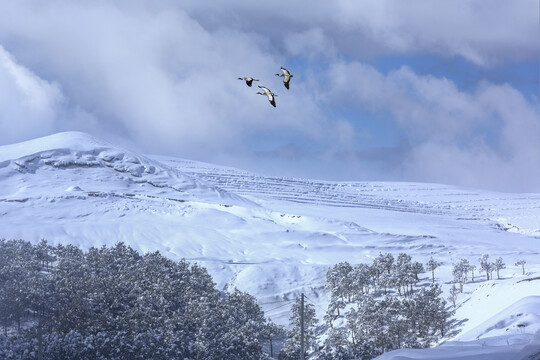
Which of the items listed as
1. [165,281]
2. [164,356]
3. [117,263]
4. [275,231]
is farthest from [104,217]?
[164,356]

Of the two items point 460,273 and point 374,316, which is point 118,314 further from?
point 460,273

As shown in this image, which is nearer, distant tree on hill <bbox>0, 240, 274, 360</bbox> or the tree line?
distant tree on hill <bbox>0, 240, 274, 360</bbox>

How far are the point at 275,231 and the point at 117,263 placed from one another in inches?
3384

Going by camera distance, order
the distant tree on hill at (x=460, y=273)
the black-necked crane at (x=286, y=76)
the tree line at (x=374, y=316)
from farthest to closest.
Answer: the distant tree on hill at (x=460, y=273) → the tree line at (x=374, y=316) → the black-necked crane at (x=286, y=76)

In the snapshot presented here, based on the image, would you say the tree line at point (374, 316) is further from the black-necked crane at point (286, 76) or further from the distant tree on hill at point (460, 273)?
the black-necked crane at point (286, 76)

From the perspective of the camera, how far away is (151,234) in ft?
583

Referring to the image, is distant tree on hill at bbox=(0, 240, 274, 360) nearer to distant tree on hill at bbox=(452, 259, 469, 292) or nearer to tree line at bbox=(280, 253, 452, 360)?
tree line at bbox=(280, 253, 452, 360)

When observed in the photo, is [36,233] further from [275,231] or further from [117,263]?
[275,231]

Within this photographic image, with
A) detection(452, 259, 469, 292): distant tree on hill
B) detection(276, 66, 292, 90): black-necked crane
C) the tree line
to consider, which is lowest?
the tree line

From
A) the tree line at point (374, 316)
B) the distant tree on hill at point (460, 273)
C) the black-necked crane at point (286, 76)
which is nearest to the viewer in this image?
the black-necked crane at point (286, 76)

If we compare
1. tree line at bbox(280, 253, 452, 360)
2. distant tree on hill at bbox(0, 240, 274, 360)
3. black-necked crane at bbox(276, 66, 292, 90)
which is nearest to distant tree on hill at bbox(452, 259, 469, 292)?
tree line at bbox(280, 253, 452, 360)

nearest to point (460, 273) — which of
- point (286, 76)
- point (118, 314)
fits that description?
point (118, 314)

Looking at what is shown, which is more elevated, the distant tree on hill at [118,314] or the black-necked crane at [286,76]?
the black-necked crane at [286,76]

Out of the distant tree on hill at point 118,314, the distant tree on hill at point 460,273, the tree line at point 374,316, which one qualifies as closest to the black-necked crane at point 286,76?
the distant tree on hill at point 118,314
